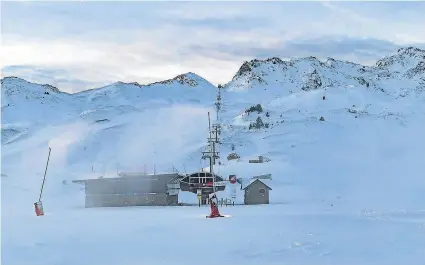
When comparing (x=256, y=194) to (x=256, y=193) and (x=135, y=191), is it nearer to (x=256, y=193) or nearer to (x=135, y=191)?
(x=256, y=193)

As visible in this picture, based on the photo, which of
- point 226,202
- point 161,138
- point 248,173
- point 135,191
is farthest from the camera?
point 161,138

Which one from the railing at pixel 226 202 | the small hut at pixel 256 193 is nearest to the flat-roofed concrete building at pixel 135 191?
the railing at pixel 226 202

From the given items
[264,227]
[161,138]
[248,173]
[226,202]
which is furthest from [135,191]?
[161,138]

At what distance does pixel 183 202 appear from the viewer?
206 ft

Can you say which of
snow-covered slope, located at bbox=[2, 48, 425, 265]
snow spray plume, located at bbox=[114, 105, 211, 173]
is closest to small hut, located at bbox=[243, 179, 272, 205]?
snow-covered slope, located at bbox=[2, 48, 425, 265]

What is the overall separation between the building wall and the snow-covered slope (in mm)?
2053

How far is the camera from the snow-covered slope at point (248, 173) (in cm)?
2541

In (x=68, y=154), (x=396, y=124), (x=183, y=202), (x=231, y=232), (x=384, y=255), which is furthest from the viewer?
(x=68, y=154)

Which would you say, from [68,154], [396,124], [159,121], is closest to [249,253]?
[396,124]

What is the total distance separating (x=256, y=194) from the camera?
57938 mm

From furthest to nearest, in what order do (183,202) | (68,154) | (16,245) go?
(68,154), (183,202), (16,245)

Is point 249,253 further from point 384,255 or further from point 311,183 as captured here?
point 311,183

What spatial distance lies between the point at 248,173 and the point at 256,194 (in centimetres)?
1006

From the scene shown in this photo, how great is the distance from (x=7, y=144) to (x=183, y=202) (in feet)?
246
